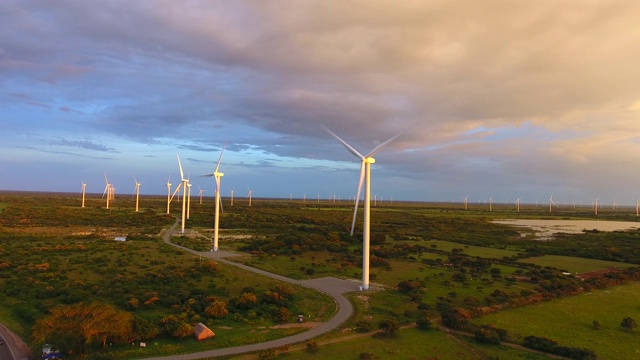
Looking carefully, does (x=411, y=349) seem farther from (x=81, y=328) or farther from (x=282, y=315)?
(x=81, y=328)

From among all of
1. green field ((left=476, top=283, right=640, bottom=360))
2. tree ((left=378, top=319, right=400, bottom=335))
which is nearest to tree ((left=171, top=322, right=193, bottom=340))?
tree ((left=378, top=319, right=400, bottom=335))

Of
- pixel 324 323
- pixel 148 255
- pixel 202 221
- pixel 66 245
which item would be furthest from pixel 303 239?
pixel 202 221

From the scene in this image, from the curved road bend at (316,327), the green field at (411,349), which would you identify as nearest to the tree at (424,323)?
the green field at (411,349)

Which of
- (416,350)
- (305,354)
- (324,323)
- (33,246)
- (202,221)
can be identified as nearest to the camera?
(305,354)

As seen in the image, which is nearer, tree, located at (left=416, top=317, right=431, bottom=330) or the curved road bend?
the curved road bend

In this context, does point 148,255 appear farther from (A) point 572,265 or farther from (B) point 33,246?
(A) point 572,265

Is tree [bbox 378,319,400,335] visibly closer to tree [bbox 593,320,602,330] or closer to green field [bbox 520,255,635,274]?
tree [bbox 593,320,602,330]
